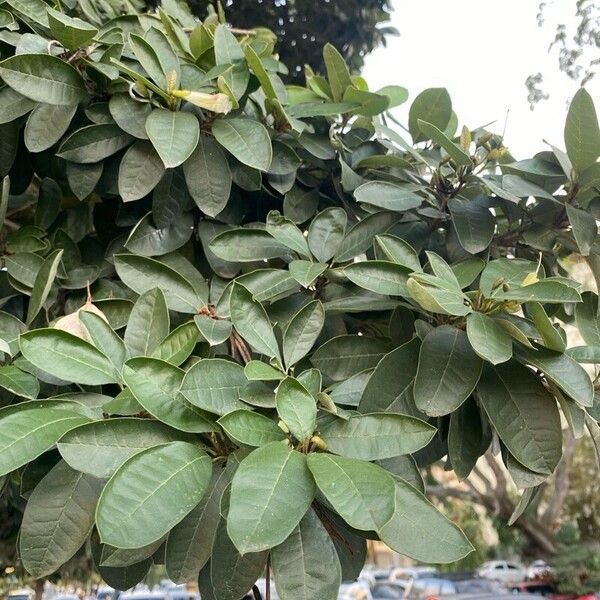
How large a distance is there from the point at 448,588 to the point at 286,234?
7.99 m

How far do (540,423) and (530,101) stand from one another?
1528 mm

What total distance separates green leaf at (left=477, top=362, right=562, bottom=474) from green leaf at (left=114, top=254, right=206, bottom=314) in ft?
1.09

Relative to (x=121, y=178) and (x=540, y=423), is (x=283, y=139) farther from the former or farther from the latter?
(x=540, y=423)

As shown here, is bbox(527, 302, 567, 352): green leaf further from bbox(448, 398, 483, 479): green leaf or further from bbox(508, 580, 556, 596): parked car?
bbox(508, 580, 556, 596): parked car

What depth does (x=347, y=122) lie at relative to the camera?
0.95 m

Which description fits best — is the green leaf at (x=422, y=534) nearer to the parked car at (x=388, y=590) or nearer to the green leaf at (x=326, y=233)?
the green leaf at (x=326, y=233)

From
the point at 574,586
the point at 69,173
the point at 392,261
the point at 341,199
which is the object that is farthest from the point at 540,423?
the point at 574,586

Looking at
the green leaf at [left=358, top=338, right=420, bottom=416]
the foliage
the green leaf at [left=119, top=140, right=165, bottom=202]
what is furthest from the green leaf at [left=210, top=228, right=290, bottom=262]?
the foliage

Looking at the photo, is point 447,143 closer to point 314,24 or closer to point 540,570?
point 314,24

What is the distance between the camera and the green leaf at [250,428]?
1.57 ft

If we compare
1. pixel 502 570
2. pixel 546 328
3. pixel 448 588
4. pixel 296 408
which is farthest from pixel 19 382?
pixel 502 570

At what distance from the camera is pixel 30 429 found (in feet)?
1.64

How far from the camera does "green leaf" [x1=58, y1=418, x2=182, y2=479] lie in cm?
47

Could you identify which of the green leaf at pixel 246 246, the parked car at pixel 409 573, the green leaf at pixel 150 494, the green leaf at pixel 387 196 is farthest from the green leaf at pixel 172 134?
the parked car at pixel 409 573
